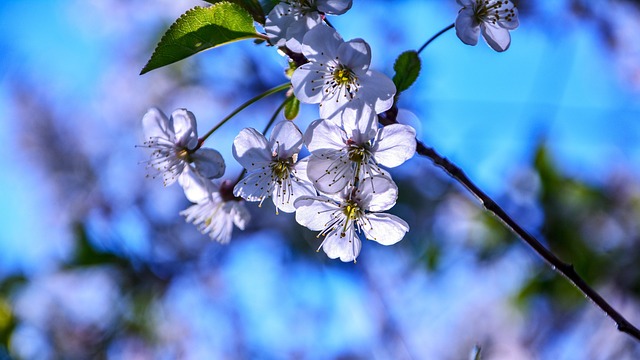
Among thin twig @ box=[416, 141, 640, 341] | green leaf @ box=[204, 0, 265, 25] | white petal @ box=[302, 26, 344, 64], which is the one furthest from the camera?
green leaf @ box=[204, 0, 265, 25]

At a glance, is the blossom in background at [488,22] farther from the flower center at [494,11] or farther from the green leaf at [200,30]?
the green leaf at [200,30]

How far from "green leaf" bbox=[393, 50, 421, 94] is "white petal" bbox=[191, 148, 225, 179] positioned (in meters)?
0.31

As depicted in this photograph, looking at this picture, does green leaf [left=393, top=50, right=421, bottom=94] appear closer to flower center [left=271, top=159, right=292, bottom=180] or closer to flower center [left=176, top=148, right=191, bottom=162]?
flower center [left=271, top=159, right=292, bottom=180]

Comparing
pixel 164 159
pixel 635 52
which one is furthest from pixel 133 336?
pixel 635 52

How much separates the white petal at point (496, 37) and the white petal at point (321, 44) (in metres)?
0.29

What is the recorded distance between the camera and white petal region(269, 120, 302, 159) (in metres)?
0.98

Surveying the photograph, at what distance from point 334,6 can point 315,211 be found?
0.31 m

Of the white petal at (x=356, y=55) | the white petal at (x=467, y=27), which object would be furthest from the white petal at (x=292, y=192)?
the white petal at (x=467, y=27)

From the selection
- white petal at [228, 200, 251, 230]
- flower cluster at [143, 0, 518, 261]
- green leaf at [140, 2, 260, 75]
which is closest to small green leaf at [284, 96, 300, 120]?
flower cluster at [143, 0, 518, 261]

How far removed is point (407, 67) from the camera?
3.05ft

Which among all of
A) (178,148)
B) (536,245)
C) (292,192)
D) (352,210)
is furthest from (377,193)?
(178,148)

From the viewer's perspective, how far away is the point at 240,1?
3.18ft

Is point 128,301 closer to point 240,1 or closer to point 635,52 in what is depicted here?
point 240,1

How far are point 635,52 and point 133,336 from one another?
331cm
